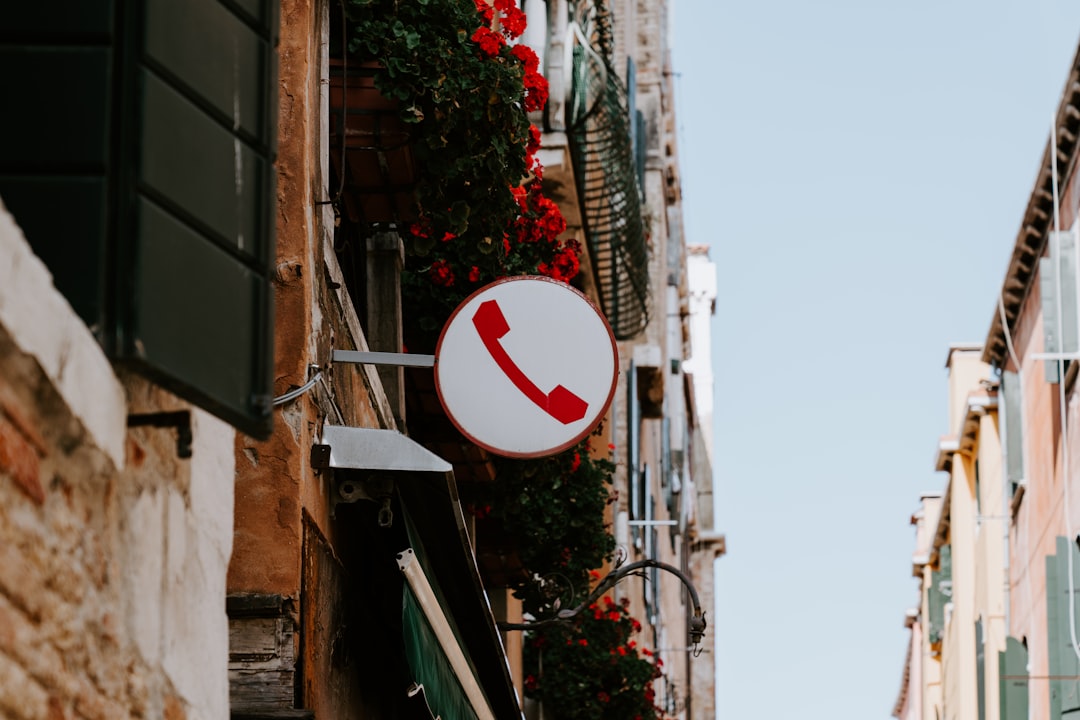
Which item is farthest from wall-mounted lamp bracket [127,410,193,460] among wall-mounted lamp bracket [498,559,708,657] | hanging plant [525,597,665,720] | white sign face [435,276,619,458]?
hanging plant [525,597,665,720]

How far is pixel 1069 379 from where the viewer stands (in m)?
21.2

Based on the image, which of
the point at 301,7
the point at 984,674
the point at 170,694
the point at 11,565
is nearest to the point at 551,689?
the point at 301,7

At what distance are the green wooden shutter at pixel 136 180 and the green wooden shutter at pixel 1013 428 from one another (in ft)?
73.6

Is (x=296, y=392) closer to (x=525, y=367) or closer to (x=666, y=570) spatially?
(x=525, y=367)

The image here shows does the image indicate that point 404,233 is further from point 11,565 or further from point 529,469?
point 11,565

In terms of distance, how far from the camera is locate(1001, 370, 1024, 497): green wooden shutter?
83.5 ft

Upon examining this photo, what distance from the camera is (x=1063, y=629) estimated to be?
69.9ft

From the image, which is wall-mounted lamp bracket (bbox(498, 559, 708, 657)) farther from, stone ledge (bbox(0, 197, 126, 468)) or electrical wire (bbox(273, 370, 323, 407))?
stone ledge (bbox(0, 197, 126, 468))

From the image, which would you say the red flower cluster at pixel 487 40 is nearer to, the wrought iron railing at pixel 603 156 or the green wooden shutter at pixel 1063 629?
the wrought iron railing at pixel 603 156

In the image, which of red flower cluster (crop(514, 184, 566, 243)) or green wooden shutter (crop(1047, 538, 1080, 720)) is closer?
red flower cluster (crop(514, 184, 566, 243))

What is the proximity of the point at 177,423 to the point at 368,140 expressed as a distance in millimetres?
3757

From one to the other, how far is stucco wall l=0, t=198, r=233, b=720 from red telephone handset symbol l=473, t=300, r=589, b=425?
2772 millimetres

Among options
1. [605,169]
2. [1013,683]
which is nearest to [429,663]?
[605,169]

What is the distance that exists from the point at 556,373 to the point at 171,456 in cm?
336
